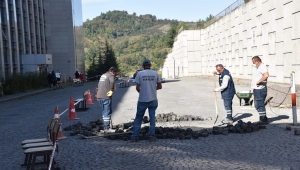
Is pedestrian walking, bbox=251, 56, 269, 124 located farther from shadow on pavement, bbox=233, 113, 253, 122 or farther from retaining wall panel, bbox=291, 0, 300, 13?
retaining wall panel, bbox=291, 0, 300, 13

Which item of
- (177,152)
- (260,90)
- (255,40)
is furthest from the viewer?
(255,40)

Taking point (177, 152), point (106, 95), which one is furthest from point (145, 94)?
point (106, 95)

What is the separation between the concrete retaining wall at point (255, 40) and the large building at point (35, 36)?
22.0 meters

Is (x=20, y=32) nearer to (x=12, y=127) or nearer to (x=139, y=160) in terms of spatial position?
(x=12, y=127)

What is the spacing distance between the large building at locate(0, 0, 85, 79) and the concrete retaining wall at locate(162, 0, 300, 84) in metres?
22.0

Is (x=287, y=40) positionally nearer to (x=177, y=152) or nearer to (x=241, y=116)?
(x=241, y=116)

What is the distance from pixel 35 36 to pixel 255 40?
104 feet

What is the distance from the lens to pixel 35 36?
53938 millimetres

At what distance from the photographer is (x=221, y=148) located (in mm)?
8148

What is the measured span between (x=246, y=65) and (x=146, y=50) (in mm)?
134088

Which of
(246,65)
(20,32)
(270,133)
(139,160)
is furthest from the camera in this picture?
(20,32)

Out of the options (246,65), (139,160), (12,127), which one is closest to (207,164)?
(139,160)

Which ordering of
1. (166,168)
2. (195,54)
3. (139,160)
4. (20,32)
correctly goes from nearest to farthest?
(166,168), (139,160), (20,32), (195,54)

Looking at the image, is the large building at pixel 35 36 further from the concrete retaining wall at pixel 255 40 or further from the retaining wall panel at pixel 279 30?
the retaining wall panel at pixel 279 30
